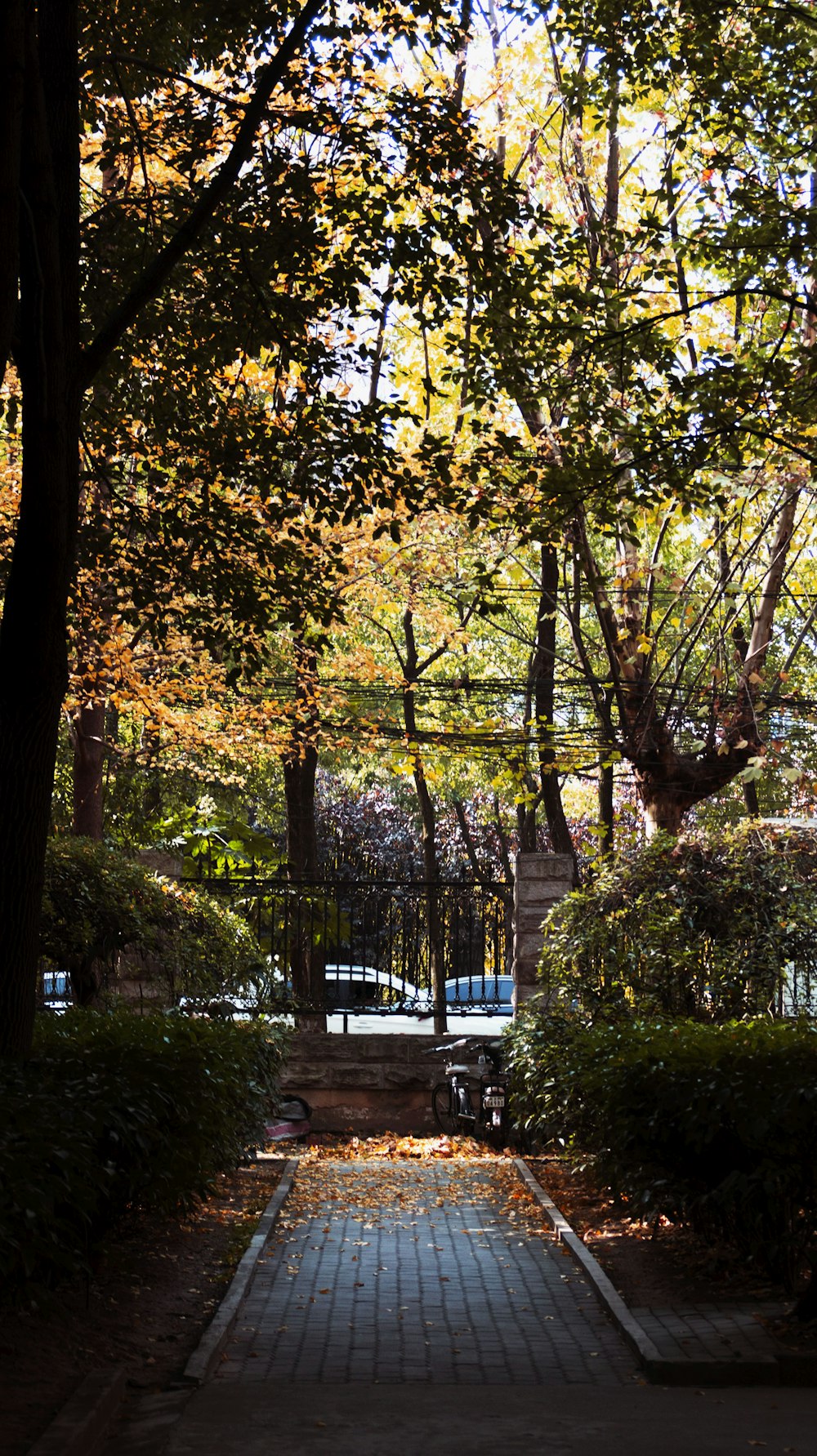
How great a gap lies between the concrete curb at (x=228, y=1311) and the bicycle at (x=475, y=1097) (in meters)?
4.50

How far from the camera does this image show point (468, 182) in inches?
383

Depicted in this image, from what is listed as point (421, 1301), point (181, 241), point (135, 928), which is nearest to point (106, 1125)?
point (421, 1301)

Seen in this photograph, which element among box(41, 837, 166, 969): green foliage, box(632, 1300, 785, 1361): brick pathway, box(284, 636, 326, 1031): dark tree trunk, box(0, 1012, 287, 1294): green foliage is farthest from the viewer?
box(284, 636, 326, 1031): dark tree trunk

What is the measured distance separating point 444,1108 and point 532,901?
8.58 ft

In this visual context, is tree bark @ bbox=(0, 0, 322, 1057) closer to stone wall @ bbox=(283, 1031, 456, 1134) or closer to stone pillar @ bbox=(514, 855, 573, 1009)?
stone pillar @ bbox=(514, 855, 573, 1009)

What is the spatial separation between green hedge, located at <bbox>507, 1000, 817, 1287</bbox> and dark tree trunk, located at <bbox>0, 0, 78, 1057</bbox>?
3.46 meters

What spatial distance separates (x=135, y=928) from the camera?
12953 millimetres

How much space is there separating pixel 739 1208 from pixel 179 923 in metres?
7.65

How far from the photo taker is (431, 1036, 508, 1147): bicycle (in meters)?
14.8

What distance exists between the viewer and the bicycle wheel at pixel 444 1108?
632 inches

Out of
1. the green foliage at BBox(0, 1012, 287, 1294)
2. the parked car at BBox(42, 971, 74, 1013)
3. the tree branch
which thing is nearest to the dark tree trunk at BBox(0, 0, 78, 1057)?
the tree branch

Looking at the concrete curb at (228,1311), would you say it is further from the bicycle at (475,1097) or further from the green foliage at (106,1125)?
the bicycle at (475,1097)

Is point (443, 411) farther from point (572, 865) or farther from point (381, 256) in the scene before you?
point (381, 256)

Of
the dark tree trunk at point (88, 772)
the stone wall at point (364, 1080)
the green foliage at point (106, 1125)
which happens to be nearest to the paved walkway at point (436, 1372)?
the green foliage at point (106, 1125)
